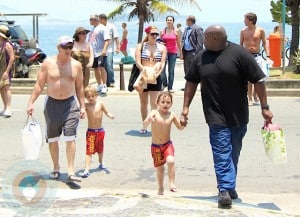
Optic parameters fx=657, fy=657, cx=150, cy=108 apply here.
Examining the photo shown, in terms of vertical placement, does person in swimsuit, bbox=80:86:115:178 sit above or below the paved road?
above

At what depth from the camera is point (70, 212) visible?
19.0ft

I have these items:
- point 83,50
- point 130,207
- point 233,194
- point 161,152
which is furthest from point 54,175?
point 83,50

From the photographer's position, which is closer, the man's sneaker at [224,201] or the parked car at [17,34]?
the man's sneaker at [224,201]

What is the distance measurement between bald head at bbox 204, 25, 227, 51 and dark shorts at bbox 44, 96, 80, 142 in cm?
194

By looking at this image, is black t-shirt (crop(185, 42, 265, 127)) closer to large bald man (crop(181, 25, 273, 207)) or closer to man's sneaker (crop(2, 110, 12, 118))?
large bald man (crop(181, 25, 273, 207))

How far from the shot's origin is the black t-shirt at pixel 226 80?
20.7ft

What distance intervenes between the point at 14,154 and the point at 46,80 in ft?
6.48

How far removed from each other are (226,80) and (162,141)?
1108mm

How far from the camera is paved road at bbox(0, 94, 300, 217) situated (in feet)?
19.5

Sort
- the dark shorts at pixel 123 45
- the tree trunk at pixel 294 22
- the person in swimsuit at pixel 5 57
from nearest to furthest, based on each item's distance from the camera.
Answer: the person in swimsuit at pixel 5 57 < the tree trunk at pixel 294 22 < the dark shorts at pixel 123 45

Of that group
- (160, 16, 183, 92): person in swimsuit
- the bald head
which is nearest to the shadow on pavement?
the bald head

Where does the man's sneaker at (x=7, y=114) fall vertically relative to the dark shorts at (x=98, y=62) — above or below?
below

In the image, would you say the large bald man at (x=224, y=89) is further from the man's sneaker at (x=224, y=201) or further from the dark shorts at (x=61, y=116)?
the dark shorts at (x=61, y=116)

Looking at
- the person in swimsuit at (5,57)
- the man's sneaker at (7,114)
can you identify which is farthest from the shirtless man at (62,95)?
the man's sneaker at (7,114)
